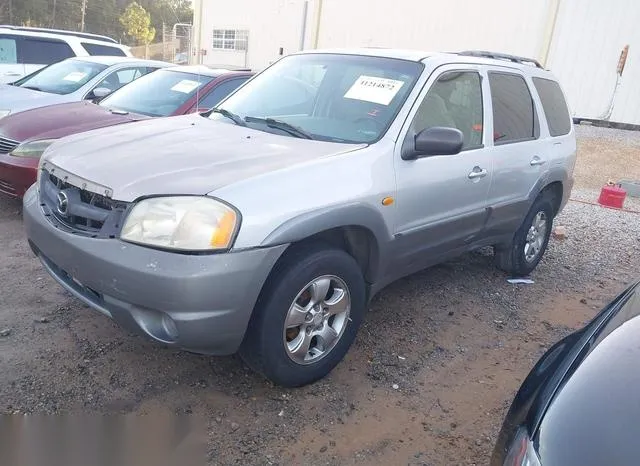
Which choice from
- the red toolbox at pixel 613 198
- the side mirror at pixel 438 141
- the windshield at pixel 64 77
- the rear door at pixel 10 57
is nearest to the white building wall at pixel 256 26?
the rear door at pixel 10 57

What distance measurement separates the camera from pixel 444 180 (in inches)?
144

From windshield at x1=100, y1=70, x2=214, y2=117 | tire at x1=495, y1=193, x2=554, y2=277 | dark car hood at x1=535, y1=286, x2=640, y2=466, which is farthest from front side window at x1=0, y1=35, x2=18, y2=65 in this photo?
dark car hood at x1=535, y1=286, x2=640, y2=466

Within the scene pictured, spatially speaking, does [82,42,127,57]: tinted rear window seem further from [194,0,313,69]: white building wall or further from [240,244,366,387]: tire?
[194,0,313,69]: white building wall

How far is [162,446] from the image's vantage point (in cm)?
262

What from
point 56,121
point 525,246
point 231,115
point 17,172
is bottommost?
point 525,246

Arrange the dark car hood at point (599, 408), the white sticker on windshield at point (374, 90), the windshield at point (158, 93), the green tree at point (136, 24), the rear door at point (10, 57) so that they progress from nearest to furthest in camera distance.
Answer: the dark car hood at point (599, 408), the white sticker on windshield at point (374, 90), the windshield at point (158, 93), the rear door at point (10, 57), the green tree at point (136, 24)

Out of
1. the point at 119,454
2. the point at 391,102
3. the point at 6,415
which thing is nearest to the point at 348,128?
the point at 391,102

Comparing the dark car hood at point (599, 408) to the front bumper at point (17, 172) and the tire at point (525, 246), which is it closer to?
the tire at point (525, 246)

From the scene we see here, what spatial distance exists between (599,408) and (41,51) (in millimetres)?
10992

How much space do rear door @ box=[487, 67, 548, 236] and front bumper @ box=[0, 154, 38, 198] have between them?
12.7 feet

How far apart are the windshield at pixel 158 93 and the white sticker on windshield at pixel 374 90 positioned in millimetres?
2881

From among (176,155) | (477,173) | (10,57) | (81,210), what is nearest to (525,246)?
(477,173)

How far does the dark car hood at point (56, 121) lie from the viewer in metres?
5.26

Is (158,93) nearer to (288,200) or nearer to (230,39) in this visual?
(288,200)
